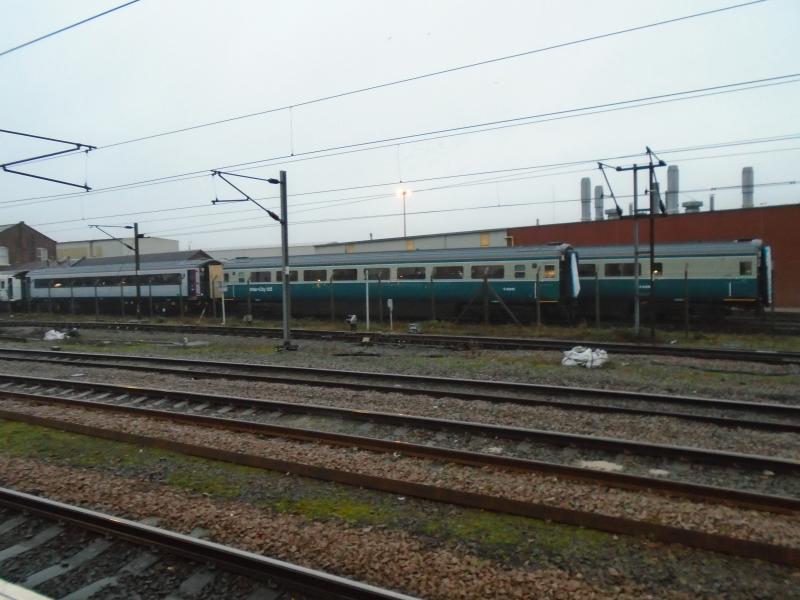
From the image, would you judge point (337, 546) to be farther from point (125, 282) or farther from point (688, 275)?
point (125, 282)

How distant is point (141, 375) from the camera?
13578mm

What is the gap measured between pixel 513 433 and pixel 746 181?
5162cm

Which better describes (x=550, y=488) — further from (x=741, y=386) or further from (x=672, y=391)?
(x=741, y=386)


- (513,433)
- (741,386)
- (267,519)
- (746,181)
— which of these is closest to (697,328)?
(741,386)

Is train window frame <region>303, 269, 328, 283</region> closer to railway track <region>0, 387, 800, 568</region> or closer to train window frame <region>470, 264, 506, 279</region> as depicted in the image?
train window frame <region>470, 264, 506, 279</region>

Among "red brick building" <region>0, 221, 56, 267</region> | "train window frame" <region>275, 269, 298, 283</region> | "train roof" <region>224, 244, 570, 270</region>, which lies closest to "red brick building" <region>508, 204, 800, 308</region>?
"train roof" <region>224, 244, 570, 270</region>

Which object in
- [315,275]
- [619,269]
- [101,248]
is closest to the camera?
[619,269]

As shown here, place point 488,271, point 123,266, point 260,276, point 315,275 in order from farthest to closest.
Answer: point 123,266 → point 260,276 → point 315,275 → point 488,271

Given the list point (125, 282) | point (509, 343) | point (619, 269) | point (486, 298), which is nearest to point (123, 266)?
point (125, 282)

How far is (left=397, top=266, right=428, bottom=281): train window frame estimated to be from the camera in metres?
24.8

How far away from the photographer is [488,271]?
76.5 ft

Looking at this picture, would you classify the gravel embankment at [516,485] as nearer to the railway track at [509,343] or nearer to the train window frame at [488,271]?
the railway track at [509,343]

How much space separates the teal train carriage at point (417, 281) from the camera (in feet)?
74.5

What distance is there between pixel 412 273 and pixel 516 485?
1933 centimetres
